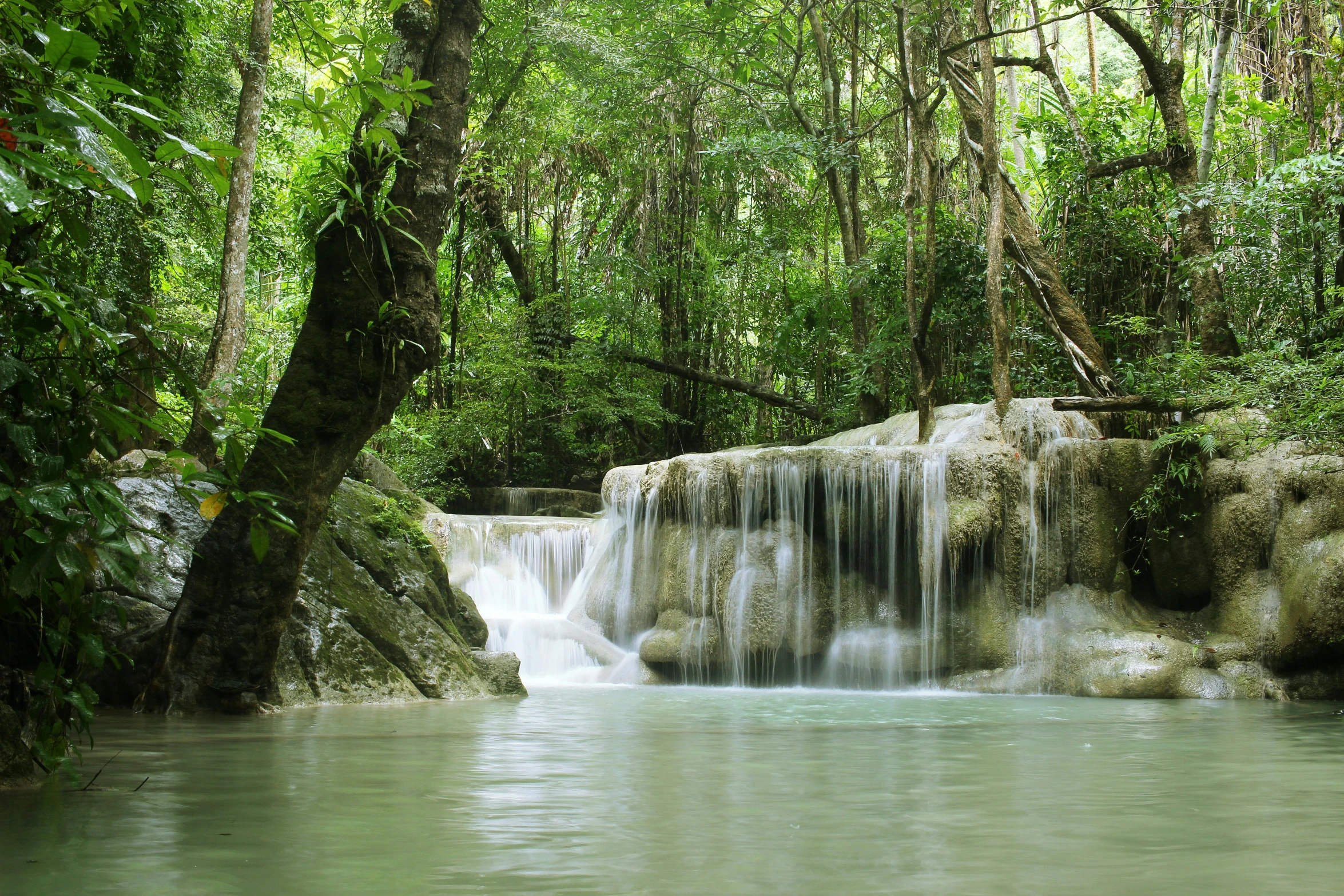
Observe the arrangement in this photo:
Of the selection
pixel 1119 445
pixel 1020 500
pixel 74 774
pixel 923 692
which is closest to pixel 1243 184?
pixel 1119 445

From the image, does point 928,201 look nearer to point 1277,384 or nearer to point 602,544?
point 1277,384

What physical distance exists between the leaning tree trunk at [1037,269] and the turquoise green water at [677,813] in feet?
22.0

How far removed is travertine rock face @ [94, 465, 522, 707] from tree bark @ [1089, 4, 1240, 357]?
8.34 metres

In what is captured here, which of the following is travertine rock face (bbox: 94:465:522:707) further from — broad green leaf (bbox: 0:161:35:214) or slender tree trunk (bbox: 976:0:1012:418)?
slender tree trunk (bbox: 976:0:1012:418)

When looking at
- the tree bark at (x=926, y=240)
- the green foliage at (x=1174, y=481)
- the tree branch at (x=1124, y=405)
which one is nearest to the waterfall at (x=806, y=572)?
the tree branch at (x=1124, y=405)

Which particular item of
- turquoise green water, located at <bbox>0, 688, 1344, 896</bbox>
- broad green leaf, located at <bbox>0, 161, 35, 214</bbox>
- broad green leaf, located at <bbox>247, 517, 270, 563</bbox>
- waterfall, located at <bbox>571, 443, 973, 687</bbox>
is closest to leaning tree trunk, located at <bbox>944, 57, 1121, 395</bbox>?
waterfall, located at <bbox>571, 443, 973, 687</bbox>

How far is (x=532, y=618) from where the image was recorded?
11.4 m

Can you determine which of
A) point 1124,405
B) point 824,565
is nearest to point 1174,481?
point 1124,405

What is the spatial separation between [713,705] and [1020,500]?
4.29 m

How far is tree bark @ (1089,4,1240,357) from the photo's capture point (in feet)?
36.3

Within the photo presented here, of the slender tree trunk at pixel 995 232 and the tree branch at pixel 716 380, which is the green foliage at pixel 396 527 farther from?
the tree branch at pixel 716 380

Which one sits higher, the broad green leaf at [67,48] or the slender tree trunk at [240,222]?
the slender tree trunk at [240,222]

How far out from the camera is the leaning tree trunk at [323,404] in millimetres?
5723

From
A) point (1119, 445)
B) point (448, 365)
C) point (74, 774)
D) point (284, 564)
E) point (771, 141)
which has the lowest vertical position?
point (74, 774)
